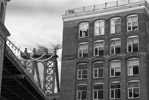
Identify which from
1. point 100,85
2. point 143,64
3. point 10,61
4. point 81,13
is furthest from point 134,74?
point 10,61

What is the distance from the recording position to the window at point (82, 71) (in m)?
63.5

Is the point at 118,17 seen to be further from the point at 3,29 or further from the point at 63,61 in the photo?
the point at 3,29

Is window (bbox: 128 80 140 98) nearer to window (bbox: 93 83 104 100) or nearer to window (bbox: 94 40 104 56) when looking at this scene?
window (bbox: 93 83 104 100)

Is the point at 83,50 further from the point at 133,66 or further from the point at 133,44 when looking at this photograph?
the point at 133,66

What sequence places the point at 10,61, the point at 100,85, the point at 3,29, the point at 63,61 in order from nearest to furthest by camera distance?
1. the point at 3,29
2. the point at 10,61
3. the point at 100,85
4. the point at 63,61

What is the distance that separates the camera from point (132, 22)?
202ft

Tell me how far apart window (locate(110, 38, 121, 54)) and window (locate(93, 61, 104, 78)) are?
2.93m

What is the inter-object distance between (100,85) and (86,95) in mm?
2961

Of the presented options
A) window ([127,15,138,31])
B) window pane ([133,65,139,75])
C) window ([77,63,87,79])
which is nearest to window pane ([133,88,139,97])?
window pane ([133,65,139,75])

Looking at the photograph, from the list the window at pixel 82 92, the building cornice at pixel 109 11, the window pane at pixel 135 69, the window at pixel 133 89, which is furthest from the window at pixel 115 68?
the building cornice at pixel 109 11

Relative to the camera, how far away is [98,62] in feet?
207

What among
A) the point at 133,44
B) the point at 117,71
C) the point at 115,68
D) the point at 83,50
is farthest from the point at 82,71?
the point at 133,44

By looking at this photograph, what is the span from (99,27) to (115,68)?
8.54 m

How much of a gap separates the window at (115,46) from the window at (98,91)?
20.0 feet
